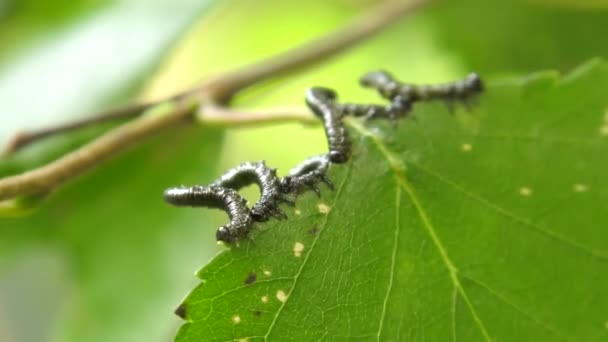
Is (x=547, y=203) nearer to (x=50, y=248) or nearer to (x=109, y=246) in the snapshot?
(x=109, y=246)

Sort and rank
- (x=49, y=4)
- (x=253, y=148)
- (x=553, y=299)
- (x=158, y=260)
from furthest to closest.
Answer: (x=253, y=148)
(x=49, y=4)
(x=158, y=260)
(x=553, y=299)

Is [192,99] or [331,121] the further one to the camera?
[192,99]

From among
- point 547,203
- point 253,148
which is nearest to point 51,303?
point 253,148

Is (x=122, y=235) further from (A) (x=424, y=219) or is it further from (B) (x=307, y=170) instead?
(A) (x=424, y=219)

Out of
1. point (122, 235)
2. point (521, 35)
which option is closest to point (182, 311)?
point (122, 235)

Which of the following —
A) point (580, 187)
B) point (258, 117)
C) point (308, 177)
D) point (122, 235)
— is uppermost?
point (122, 235)

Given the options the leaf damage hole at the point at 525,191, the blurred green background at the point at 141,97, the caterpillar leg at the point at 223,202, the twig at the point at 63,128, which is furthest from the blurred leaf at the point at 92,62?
the leaf damage hole at the point at 525,191

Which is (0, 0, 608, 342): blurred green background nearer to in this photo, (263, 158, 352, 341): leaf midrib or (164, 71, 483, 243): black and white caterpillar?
(164, 71, 483, 243): black and white caterpillar
